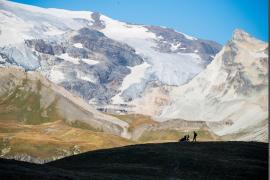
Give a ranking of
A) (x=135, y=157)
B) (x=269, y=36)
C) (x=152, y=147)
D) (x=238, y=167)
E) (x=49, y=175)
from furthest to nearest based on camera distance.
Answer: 1. (x=152, y=147)
2. (x=135, y=157)
3. (x=238, y=167)
4. (x=49, y=175)
5. (x=269, y=36)

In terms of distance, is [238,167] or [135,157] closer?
[238,167]

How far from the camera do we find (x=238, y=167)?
214 feet

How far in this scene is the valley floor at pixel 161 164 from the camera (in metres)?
50.3

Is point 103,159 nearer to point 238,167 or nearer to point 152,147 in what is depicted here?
point 152,147

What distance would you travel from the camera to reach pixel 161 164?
68938 millimetres

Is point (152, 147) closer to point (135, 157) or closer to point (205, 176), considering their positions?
point (135, 157)

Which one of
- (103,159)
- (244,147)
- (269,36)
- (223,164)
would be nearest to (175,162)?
(223,164)

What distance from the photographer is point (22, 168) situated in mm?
48812

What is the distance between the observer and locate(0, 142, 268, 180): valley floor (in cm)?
5034

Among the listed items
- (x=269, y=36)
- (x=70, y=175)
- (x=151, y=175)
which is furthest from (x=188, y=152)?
(x=269, y=36)

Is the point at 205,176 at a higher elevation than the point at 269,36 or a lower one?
lower

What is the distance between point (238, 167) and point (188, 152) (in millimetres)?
12183

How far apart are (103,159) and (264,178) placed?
24.7 m

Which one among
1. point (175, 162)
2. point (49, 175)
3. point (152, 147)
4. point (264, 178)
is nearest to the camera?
point (49, 175)
